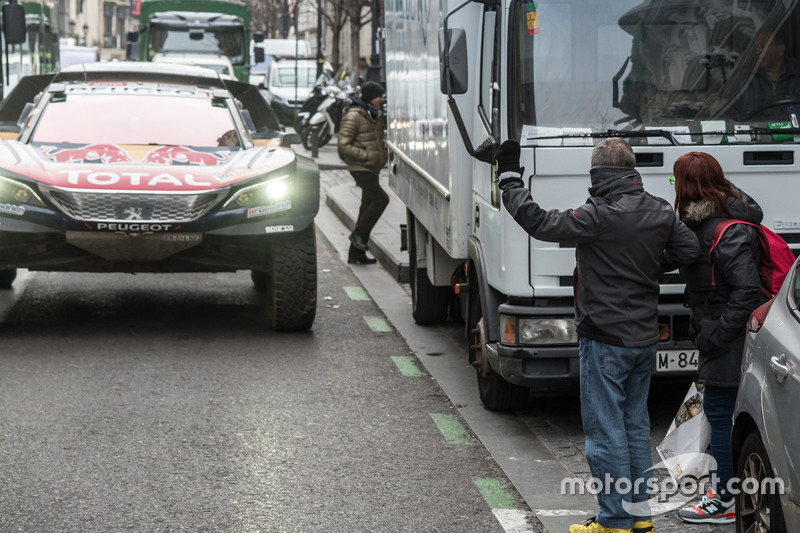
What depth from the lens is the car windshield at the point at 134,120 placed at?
9859 millimetres

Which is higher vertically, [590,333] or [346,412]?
[590,333]

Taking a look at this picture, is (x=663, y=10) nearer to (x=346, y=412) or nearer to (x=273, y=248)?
(x=346, y=412)

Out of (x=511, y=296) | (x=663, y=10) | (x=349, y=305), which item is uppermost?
(x=663, y=10)

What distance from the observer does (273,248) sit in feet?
31.0

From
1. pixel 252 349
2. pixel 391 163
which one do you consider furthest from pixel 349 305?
pixel 252 349

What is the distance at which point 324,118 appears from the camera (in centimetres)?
2717

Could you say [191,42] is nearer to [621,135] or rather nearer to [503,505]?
[621,135]

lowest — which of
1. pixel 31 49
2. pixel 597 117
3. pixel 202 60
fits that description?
pixel 597 117

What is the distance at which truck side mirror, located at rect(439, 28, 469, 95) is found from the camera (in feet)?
21.6

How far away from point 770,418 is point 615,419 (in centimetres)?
88

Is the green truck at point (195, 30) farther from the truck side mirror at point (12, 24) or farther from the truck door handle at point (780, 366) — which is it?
the truck door handle at point (780, 366)

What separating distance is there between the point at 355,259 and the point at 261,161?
4038 millimetres

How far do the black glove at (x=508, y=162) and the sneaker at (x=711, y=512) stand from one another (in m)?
1.49

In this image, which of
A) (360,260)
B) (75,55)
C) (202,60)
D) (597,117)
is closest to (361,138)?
(360,260)
